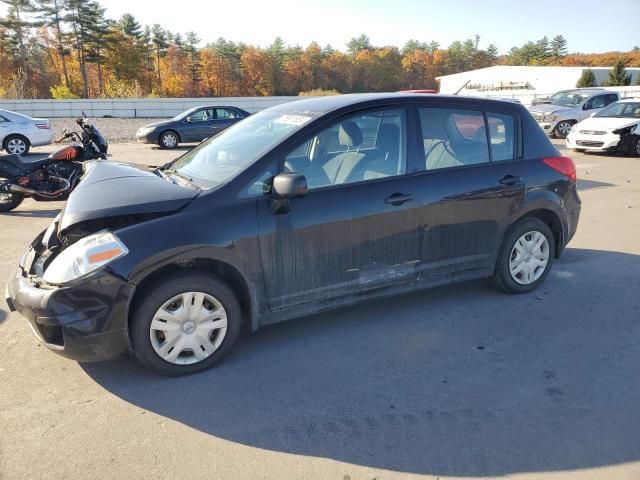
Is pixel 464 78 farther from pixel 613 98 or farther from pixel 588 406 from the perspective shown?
pixel 588 406

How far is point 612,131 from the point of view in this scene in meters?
14.0

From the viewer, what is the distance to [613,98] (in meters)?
18.6

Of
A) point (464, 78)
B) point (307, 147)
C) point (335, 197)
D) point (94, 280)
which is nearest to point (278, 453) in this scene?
point (94, 280)

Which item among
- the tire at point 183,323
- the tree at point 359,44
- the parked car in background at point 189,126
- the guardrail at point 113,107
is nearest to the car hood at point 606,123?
the parked car in background at point 189,126

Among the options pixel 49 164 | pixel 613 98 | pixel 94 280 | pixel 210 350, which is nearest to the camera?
pixel 94 280

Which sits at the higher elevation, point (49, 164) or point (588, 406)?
point (49, 164)

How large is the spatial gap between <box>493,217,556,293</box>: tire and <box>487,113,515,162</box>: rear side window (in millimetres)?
622

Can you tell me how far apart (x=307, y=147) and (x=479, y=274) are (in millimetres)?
1943

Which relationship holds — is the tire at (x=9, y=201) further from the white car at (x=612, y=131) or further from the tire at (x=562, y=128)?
the tire at (x=562, y=128)

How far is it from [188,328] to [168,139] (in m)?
14.7

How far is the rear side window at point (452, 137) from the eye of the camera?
412 centimetres

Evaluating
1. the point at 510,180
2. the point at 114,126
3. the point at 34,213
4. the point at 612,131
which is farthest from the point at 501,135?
the point at 114,126

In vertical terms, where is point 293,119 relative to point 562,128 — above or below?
above

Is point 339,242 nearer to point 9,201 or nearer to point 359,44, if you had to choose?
point 9,201
